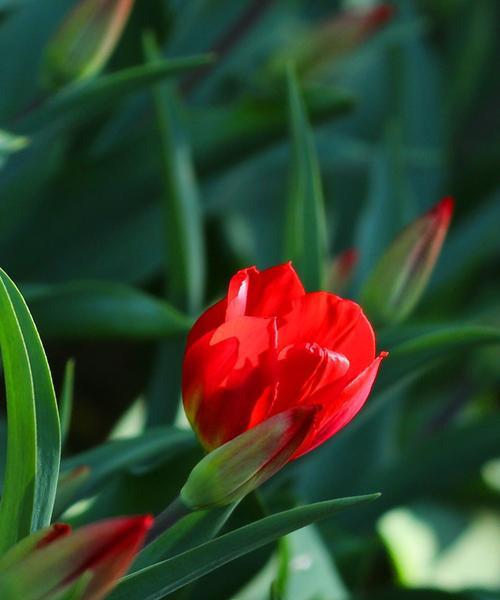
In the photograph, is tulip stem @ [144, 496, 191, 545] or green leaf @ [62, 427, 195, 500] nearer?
tulip stem @ [144, 496, 191, 545]

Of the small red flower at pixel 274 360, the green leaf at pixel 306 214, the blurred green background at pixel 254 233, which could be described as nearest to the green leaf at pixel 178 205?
the blurred green background at pixel 254 233

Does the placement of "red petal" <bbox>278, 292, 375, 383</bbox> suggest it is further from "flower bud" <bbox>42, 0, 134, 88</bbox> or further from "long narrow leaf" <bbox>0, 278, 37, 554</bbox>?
"flower bud" <bbox>42, 0, 134, 88</bbox>

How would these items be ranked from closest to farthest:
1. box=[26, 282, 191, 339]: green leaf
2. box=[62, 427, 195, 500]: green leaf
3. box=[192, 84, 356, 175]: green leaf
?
1. box=[62, 427, 195, 500]: green leaf
2. box=[26, 282, 191, 339]: green leaf
3. box=[192, 84, 356, 175]: green leaf

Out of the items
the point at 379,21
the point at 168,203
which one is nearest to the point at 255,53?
the point at 379,21

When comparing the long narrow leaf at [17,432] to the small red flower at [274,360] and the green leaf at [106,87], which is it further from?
the green leaf at [106,87]

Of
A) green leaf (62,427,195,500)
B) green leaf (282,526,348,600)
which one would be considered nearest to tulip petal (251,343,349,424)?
green leaf (62,427,195,500)

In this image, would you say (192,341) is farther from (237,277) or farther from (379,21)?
(379,21)

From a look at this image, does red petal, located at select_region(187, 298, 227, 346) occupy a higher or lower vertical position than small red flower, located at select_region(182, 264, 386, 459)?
higher
